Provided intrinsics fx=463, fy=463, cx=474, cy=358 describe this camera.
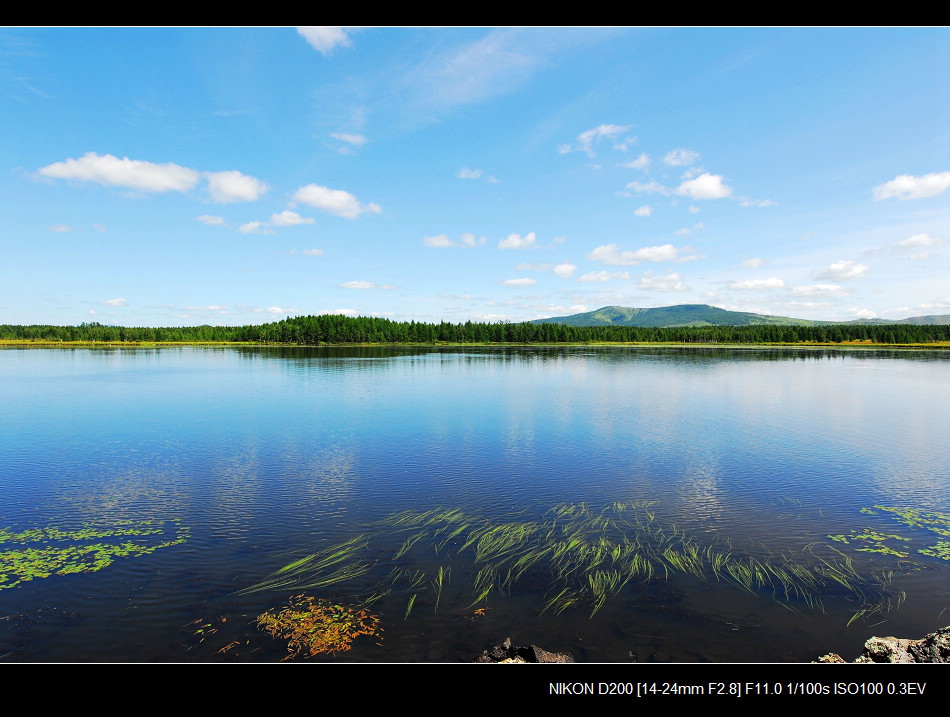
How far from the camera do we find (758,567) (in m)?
13.7

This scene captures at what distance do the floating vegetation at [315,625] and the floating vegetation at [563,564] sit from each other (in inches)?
28.6

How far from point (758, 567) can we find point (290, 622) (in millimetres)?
13010

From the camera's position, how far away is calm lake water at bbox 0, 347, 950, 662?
10.6 m

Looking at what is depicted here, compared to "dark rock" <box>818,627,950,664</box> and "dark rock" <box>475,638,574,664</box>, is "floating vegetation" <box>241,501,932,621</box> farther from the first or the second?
"dark rock" <box>818,627,950,664</box>

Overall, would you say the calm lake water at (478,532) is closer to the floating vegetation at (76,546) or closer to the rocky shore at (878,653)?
the floating vegetation at (76,546)

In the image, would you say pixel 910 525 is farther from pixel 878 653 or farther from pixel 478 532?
pixel 478 532

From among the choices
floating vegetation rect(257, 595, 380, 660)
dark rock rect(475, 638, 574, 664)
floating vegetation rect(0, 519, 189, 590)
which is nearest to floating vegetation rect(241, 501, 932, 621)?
floating vegetation rect(257, 595, 380, 660)

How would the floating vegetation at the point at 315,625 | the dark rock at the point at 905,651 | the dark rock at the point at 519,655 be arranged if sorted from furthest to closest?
the floating vegetation at the point at 315,625, the dark rock at the point at 519,655, the dark rock at the point at 905,651

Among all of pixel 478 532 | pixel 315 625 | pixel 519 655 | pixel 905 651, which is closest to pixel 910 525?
pixel 905 651

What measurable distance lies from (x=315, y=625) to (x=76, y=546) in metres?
9.99

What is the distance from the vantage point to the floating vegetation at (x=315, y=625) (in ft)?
32.6

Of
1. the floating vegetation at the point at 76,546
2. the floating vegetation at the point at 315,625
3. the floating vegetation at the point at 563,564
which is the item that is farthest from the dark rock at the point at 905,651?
the floating vegetation at the point at 76,546

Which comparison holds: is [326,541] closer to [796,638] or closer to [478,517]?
[478,517]
